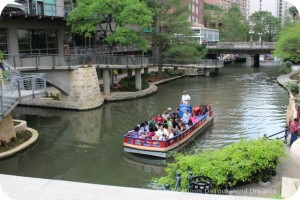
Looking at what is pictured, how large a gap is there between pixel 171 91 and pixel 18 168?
22.5 m

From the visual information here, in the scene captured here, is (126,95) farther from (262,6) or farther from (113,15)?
(262,6)

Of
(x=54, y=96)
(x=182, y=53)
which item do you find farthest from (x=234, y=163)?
(x=182, y=53)

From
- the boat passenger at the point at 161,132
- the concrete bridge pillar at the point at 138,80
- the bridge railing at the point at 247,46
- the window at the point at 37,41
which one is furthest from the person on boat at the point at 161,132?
the bridge railing at the point at 247,46

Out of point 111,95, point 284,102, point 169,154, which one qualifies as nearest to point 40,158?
point 169,154

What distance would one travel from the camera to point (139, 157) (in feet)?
55.3

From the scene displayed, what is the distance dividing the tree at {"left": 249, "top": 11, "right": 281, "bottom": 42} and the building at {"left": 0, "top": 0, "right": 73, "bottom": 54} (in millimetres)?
78915

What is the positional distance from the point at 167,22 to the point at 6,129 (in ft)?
92.5

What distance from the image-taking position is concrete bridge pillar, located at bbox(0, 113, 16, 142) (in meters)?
16.9

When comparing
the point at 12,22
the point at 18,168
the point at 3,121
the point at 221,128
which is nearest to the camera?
the point at 18,168

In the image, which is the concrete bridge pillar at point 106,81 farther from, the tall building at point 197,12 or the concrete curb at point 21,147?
the tall building at point 197,12

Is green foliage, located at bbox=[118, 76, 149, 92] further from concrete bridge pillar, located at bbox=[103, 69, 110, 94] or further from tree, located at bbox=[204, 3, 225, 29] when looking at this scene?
tree, located at bbox=[204, 3, 225, 29]

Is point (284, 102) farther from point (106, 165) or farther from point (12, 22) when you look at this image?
point (12, 22)

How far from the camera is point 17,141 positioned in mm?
17859

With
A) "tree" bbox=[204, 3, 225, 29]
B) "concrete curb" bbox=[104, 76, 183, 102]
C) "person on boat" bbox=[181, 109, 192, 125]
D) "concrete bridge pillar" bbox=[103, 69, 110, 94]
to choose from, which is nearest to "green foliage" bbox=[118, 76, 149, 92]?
"concrete curb" bbox=[104, 76, 183, 102]
